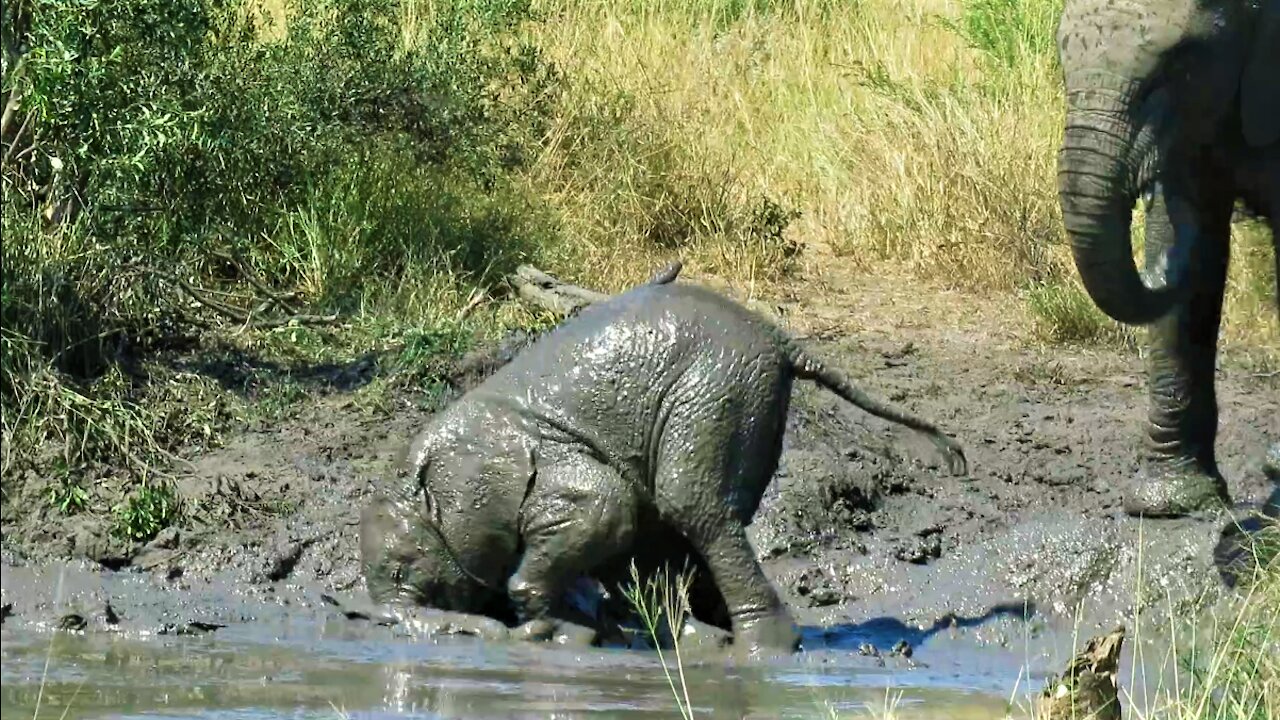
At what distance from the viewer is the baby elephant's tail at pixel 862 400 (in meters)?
6.91

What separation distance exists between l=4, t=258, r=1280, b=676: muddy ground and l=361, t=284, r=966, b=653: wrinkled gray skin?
356 mm

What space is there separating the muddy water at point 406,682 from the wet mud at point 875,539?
14 cm

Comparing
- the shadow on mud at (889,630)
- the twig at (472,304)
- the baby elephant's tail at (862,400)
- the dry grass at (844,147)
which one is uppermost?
the dry grass at (844,147)

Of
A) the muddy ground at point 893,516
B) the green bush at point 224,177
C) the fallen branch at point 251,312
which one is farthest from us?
the fallen branch at point 251,312

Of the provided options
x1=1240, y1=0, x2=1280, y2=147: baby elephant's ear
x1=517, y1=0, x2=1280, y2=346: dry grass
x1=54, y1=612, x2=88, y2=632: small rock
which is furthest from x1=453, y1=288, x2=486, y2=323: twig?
x1=1240, y1=0, x2=1280, y2=147: baby elephant's ear

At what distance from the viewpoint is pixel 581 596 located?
698 centimetres

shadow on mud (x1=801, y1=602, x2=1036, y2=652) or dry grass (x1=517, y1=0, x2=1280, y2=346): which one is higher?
dry grass (x1=517, y1=0, x2=1280, y2=346)

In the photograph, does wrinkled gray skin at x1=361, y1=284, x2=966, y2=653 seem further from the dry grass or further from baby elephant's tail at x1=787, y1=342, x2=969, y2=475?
the dry grass

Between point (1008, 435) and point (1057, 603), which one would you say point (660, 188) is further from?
point (1057, 603)

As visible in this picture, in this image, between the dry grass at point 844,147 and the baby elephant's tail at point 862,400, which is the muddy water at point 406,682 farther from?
the dry grass at point 844,147

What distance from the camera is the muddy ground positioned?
753 cm

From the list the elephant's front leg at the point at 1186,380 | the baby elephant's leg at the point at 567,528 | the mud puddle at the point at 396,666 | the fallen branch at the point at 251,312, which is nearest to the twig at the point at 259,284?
the fallen branch at the point at 251,312

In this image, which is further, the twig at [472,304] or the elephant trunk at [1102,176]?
the twig at [472,304]

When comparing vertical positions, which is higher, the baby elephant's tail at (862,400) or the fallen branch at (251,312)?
the baby elephant's tail at (862,400)
